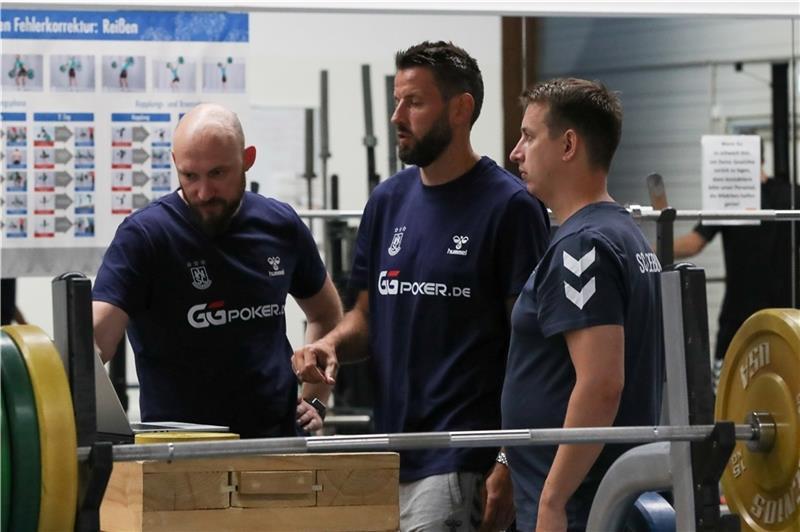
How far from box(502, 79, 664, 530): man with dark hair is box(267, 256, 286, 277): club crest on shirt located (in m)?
0.79

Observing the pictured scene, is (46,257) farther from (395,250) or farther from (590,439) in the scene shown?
(590,439)

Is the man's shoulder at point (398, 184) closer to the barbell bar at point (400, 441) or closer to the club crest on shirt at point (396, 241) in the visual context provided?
the club crest on shirt at point (396, 241)

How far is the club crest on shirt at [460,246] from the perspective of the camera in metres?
3.22

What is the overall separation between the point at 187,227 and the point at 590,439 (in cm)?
138

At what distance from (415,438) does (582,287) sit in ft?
1.66

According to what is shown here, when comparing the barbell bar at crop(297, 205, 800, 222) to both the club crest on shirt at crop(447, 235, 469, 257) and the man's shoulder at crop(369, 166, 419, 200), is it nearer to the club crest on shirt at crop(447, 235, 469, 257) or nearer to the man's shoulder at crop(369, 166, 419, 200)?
the man's shoulder at crop(369, 166, 419, 200)

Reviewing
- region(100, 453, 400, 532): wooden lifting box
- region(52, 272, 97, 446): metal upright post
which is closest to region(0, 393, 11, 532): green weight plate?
region(52, 272, 97, 446): metal upright post

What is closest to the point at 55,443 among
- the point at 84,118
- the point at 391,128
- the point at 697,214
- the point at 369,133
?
the point at 84,118

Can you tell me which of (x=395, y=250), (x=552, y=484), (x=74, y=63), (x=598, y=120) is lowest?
(x=552, y=484)

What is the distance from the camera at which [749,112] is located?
5.71 meters

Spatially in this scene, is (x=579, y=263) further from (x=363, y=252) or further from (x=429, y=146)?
(x=363, y=252)

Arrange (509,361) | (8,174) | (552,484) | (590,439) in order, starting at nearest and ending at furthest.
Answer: (590,439)
(552,484)
(509,361)
(8,174)

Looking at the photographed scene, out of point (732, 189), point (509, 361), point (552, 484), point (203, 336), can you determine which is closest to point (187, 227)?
point (203, 336)

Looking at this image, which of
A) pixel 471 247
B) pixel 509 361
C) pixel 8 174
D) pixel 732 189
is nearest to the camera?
pixel 509 361
